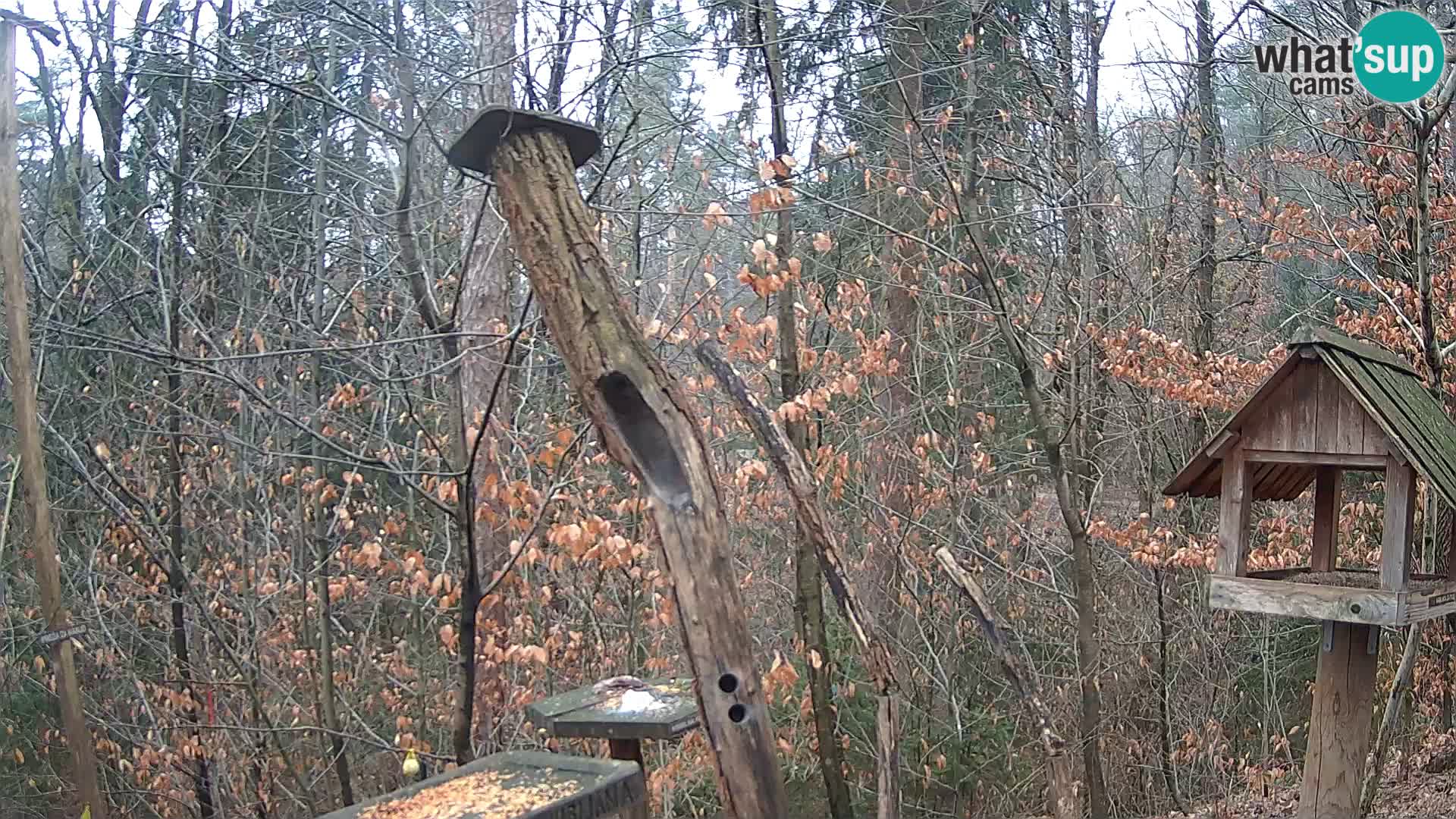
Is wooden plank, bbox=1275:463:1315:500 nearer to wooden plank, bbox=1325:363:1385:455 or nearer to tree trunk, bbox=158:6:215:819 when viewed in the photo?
wooden plank, bbox=1325:363:1385:455

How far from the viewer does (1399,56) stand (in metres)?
5.70

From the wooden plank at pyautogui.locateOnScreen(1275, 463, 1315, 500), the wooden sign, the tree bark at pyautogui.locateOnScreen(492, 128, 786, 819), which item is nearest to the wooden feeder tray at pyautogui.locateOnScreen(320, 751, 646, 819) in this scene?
the tree bark at pyautogui.locateOnScreen(492, 128, 786, 819)

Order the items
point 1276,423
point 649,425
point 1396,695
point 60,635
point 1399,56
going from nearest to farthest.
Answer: point 649,425, point 1276,423, point 60,635, point 1396,695, point 1399,56

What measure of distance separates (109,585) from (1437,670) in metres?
9.49

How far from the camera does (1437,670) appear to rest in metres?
8.16

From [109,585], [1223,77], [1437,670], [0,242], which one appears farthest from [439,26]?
[1437,670]

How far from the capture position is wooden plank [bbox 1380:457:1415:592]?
3812mm

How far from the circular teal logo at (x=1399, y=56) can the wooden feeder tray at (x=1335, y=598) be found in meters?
2.50

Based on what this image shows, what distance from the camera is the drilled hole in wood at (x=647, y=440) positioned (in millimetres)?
3211

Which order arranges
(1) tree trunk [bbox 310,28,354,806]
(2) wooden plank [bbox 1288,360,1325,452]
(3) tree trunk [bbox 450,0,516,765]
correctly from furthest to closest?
(1) tree trunk [bbox 310,28,354,806]
(3) tree trunk [bbox 450,0,516,765]
(2) wooden plank [bbox 1288,360,1325,452]

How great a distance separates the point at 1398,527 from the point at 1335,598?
0.33m

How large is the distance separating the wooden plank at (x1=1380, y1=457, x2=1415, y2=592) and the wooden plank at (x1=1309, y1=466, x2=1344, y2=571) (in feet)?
1.99

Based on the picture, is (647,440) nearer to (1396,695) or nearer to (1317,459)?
(1317,459)

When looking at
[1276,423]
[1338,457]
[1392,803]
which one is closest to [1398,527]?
[1338,457]
